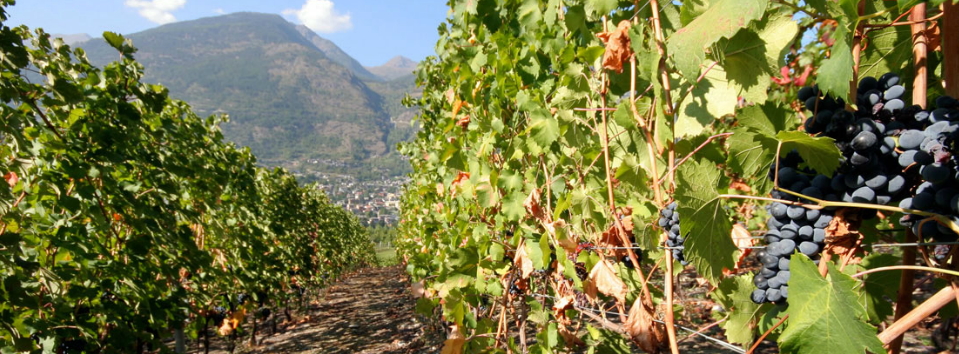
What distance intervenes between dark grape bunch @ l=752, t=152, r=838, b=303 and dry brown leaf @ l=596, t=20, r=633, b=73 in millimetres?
494

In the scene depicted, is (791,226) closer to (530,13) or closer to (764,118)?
(764,118)

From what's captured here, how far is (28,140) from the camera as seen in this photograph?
2551 mm

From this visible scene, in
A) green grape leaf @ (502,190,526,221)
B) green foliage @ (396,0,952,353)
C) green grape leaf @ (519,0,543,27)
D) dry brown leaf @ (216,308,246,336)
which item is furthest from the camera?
dry brown leaf @ (216,308,246,336)

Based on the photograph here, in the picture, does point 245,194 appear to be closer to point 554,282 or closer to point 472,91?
point 472,91

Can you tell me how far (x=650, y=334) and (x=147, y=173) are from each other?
3.72 meters

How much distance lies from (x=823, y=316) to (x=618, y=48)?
801mm

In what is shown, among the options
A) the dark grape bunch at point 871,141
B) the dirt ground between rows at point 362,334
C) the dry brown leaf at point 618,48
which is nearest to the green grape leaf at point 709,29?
the dark grape bunch at point 871,141

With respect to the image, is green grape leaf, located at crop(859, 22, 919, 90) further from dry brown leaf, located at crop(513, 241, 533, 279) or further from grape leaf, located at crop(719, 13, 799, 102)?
dry brown leaf, located at crop(513, 241, 533, 279)

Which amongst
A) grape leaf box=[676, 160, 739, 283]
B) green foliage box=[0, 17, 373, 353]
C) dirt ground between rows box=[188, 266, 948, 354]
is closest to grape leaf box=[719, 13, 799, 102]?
grape leaf box=[676, 160, 739, 283]

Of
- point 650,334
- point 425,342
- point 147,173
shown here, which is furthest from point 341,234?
point 650,334

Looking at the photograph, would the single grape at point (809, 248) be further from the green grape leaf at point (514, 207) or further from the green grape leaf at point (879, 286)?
the green grape leaf at point (514, 207)

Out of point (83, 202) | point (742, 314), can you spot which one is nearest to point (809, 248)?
point (742, 314)

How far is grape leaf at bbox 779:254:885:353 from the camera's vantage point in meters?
0.67

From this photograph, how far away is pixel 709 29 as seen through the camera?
2.67 ft
